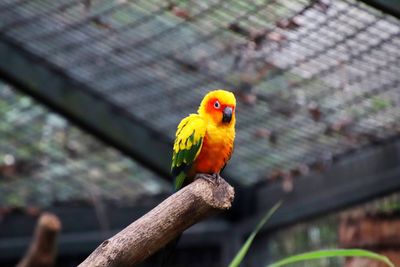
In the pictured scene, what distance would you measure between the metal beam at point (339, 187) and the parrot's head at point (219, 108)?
3.16ft

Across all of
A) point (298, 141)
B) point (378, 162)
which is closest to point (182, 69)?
point (298, 141)

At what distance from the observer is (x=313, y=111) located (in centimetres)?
359

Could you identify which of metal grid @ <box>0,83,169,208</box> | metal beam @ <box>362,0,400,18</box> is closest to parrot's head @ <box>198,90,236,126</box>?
metal beam @ <box>362,0,400,18</box>

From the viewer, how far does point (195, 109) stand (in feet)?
12.8

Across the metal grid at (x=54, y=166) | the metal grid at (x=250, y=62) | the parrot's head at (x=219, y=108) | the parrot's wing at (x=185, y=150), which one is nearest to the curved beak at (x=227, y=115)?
the parrot's head at (x=219, y=108)

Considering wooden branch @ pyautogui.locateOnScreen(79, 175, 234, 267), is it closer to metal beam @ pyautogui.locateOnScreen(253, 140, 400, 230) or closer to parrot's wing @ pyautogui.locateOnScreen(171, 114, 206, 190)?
parrot's wing @ pyautogui.locateOnScreen(171, 114, 206, 190)

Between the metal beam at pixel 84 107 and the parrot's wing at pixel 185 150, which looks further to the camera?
the metal beam at pixel 84 107

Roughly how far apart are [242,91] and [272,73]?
21 cm

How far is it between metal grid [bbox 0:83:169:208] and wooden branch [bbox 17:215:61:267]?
2.60 feet

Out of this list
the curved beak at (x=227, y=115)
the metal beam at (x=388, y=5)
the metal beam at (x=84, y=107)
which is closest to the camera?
the metal beam at (x=388, y=5)

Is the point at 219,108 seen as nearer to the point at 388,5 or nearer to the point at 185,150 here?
the point at 185,150

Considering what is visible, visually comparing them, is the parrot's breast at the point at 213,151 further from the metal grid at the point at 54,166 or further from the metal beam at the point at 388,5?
the metal grid at the point at 54,166

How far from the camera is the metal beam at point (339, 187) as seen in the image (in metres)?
3.52

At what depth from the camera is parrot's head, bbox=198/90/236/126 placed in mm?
2838
